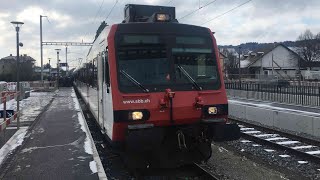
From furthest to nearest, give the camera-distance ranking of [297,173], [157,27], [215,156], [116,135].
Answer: [215,156] → [297,173] → [157,27] → [116,135]

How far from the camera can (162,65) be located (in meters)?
7.64

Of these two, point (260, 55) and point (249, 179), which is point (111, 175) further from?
point (260, 55)

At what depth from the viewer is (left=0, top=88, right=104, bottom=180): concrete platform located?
760 centimetres

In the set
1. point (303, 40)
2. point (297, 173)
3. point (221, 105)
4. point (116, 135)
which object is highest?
point (303, 40)

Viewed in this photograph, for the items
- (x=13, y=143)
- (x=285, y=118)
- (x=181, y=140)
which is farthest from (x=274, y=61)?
(x=181, y=140)

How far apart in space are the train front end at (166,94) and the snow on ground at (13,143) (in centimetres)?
340

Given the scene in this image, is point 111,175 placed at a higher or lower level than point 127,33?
lower

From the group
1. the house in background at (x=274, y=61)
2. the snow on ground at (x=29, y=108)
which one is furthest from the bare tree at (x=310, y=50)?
the snow on ground at (x=29, y=108)

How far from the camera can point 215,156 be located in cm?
988

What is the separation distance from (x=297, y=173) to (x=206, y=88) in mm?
2716

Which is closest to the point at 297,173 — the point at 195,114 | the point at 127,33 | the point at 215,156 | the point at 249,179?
the point at 249,179

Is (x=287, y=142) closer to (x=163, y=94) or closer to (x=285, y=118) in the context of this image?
(x=285, y=118)

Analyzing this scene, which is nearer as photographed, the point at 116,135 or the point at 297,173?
the point at 116,135

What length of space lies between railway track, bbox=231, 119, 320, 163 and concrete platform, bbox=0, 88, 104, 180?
4783 millimetres
